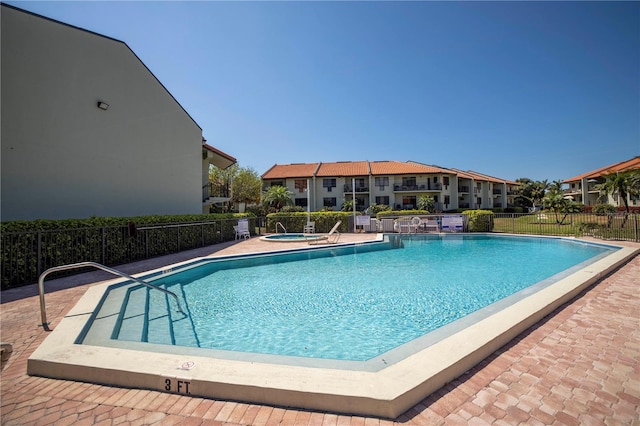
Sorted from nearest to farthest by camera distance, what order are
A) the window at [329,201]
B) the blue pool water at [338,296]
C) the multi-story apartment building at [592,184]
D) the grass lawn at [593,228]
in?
the blue pool water at [338,296] < the grass lawn at [593,228] < the multi-story apartment building at [592,184] < the window at [329,201]

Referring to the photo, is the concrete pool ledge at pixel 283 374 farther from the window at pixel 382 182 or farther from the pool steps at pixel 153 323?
the window at pixel 382 182

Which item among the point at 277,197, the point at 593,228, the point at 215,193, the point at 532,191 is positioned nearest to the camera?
the point at 593,228

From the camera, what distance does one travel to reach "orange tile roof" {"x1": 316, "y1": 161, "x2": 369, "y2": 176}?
35.6 meters

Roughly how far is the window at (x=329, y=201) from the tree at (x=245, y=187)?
12049 millimetres

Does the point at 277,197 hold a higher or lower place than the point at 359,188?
lower

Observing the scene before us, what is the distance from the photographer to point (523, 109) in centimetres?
2380

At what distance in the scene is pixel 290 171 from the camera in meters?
37.0

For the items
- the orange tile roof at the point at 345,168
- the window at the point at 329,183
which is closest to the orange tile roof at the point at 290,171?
the orange tile roof at the point at 345,168

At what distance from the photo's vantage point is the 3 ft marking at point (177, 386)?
2.42 metres

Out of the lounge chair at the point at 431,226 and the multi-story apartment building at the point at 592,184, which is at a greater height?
the multi-story apartment building at the point at 592,184

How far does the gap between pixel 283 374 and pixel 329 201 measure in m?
33.2

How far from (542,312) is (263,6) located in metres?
12.8

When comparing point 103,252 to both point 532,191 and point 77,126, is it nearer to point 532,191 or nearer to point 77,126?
point 77,126

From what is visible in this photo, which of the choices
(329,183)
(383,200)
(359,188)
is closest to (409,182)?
(383,200)
